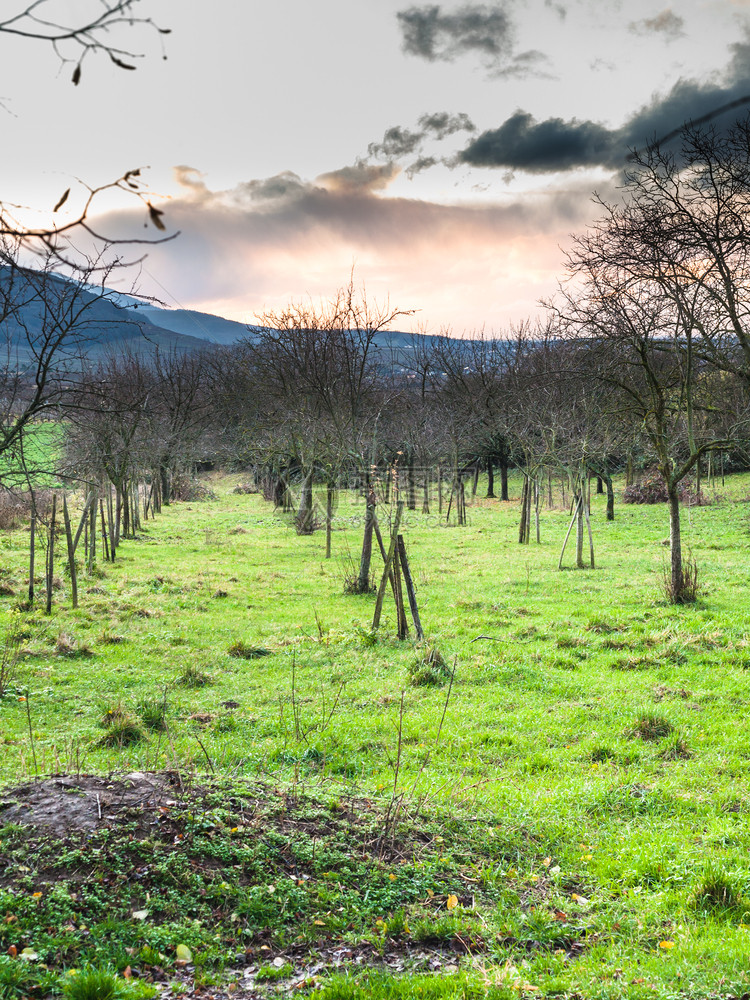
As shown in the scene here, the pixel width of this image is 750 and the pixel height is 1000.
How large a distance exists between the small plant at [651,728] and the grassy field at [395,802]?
27 millimetres

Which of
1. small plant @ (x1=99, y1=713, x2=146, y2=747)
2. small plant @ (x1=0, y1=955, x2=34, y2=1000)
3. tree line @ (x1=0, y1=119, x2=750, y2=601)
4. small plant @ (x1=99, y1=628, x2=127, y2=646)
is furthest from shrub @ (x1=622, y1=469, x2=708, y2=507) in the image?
small plant @ (x1=0, y1=955, x2=34, y2=1000)

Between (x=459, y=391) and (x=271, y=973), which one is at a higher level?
(x=459, y=391)

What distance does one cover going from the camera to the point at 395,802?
5.16 meters

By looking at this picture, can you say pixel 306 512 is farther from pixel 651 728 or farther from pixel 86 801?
pixel 86 801

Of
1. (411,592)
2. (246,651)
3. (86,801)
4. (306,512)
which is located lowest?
(246,651)

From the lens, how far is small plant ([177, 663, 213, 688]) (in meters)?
8.90

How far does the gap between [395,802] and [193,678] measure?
4667 millimetres

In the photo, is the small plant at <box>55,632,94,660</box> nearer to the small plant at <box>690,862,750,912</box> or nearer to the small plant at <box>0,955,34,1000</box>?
the small plant at <box>0,955,34,1000</box>

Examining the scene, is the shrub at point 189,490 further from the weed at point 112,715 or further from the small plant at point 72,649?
the weed at point 112,715

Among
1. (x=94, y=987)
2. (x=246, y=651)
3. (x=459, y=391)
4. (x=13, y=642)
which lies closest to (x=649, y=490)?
(x=459, y=391)

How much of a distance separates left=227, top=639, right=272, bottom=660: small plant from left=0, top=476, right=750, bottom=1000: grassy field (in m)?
0.05

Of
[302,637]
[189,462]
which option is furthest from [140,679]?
[189,462]

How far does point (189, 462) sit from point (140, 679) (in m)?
34.6

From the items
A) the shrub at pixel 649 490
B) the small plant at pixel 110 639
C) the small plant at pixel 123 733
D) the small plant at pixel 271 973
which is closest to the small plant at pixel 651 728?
the small plant at pixel 271 973
